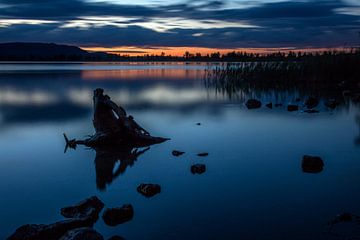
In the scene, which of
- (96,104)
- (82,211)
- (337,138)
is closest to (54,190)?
(82,211)

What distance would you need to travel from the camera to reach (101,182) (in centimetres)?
650

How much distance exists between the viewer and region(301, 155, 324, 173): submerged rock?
23.1 feet

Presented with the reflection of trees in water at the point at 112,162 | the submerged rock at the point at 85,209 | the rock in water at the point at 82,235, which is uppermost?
the rock in water at the point at 82,235

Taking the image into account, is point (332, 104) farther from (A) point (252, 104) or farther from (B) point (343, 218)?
(B) point (343, 218)

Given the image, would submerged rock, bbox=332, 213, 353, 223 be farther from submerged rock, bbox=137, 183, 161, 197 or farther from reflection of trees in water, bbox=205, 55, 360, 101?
reflection of trees in water, bbox=205, 55, 360, 101

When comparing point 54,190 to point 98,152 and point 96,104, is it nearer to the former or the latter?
point 98,152

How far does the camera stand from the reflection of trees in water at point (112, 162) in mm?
6727

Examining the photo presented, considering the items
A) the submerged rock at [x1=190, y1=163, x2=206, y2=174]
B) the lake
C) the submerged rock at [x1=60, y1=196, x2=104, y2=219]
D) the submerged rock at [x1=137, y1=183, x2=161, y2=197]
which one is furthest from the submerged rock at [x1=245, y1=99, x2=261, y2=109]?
the submerged rock at [x1=60, y1=196, x2=104, y2=219]

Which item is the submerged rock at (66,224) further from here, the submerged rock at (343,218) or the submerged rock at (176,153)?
the submerged rock at (176,153)

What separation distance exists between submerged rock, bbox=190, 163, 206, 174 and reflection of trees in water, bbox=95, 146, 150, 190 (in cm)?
119

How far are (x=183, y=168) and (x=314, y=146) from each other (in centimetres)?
338

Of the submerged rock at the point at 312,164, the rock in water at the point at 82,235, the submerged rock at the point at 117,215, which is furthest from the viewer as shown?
the submerged rock at the point at 312,164

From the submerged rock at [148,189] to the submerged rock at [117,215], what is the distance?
0.73m

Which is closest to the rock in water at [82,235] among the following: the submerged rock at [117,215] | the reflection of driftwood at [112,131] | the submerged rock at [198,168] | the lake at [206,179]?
the lake at [206,179]
